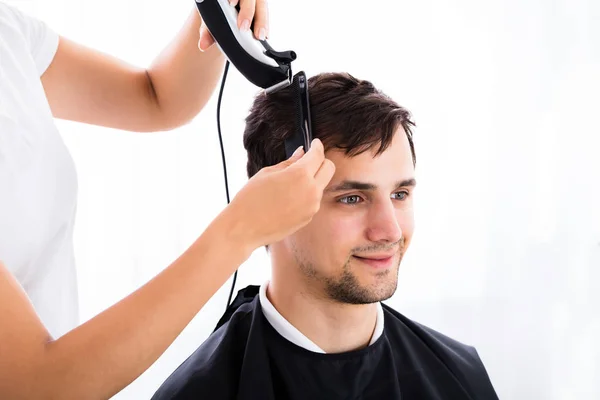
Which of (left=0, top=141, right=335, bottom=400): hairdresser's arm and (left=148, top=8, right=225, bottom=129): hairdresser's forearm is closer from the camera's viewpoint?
(left=0, top=141, right=335, bottom=400): hairdresser's arm

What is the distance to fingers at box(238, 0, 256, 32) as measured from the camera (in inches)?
46.0

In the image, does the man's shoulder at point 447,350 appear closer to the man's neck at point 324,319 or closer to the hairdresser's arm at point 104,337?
the man's neck at point 324,319

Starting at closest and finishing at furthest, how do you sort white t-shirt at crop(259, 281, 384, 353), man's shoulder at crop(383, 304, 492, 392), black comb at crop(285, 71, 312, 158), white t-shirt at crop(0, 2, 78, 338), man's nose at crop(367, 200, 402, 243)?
white t-shirt at crop(0, 2, 78, 338) < black comb at crop(285, 71, 312, 158) < man's nose at crop(367, 200, 402, 243) < white t-shirt at crop(259, 281, 384, 353) < man's shoulder at crop(383, 304, 492, 392)

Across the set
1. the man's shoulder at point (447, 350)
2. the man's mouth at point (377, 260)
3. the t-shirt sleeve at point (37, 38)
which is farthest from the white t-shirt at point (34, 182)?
the man's shoulder at point (447, 350)

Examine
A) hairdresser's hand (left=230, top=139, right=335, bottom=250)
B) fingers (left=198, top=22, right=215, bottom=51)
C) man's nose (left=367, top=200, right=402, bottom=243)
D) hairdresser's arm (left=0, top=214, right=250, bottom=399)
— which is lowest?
hairdresser's arm (left=0, top=214, right=250, bottom=399)

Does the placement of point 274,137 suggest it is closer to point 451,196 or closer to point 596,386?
point 451,196

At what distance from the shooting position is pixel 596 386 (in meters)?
2.24

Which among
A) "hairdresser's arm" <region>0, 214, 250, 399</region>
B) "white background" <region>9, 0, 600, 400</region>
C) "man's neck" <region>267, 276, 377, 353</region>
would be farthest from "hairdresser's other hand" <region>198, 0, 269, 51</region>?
"white background" <region>9, 0, 600, 400</region>

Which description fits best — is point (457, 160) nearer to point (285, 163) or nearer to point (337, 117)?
point (337, 117)

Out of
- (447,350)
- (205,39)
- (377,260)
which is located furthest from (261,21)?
(447,350)

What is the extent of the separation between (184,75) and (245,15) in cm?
36

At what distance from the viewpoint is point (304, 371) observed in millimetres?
1487

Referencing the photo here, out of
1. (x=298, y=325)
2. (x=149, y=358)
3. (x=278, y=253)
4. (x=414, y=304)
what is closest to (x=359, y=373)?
(x=298, y=325)

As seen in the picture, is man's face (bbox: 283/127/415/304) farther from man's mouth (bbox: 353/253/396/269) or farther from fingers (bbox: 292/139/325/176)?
fingers (bbox: 292/139/325/176)
